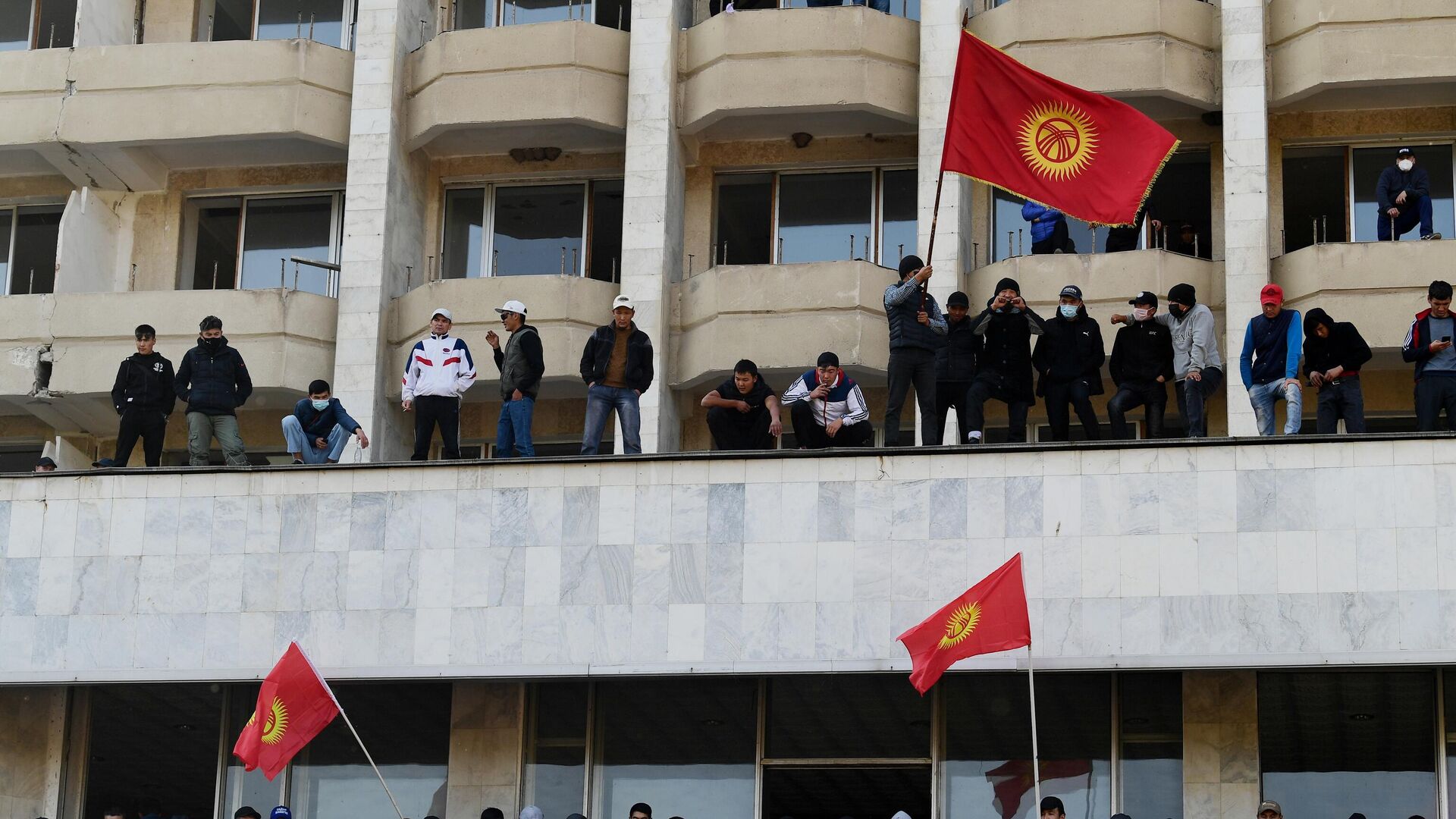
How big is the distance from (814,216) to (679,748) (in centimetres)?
797

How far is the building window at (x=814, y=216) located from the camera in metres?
27.3

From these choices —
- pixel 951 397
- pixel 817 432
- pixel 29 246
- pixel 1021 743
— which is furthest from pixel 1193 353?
pixel 29 246

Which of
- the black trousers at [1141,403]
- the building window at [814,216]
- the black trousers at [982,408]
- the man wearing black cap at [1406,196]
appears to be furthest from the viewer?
the building window at [814,216]

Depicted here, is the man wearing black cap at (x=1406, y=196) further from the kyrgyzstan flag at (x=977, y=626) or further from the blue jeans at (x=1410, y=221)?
the kyrgyzstan flag at (x=977, y=626)

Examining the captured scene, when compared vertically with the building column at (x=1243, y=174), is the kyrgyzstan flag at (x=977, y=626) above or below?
below

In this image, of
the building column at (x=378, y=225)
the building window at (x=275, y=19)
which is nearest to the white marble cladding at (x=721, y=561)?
the building column at (x=378, y=225)

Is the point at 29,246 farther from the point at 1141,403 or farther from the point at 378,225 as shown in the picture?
the point at 1141,403

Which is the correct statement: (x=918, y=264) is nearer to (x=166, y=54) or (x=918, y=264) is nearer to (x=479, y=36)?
(x=479, y=36)

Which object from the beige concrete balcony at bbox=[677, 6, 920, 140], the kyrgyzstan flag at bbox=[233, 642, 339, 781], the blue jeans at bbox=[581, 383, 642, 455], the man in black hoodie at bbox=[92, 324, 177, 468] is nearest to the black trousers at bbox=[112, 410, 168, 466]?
the man in black hoodie at bbox=[92, 324, 177, 468]

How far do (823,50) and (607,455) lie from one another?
276 inches

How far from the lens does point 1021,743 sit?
21.2m

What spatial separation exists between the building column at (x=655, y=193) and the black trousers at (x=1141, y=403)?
5738 mm

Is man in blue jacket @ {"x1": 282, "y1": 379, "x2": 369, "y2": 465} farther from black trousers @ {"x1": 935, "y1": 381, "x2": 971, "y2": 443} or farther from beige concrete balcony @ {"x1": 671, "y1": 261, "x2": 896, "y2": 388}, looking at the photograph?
black trousers @ {"x1": 935, "y1": 381, "x2": 971, "y2": 443}

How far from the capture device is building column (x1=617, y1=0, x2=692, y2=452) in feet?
86.0
